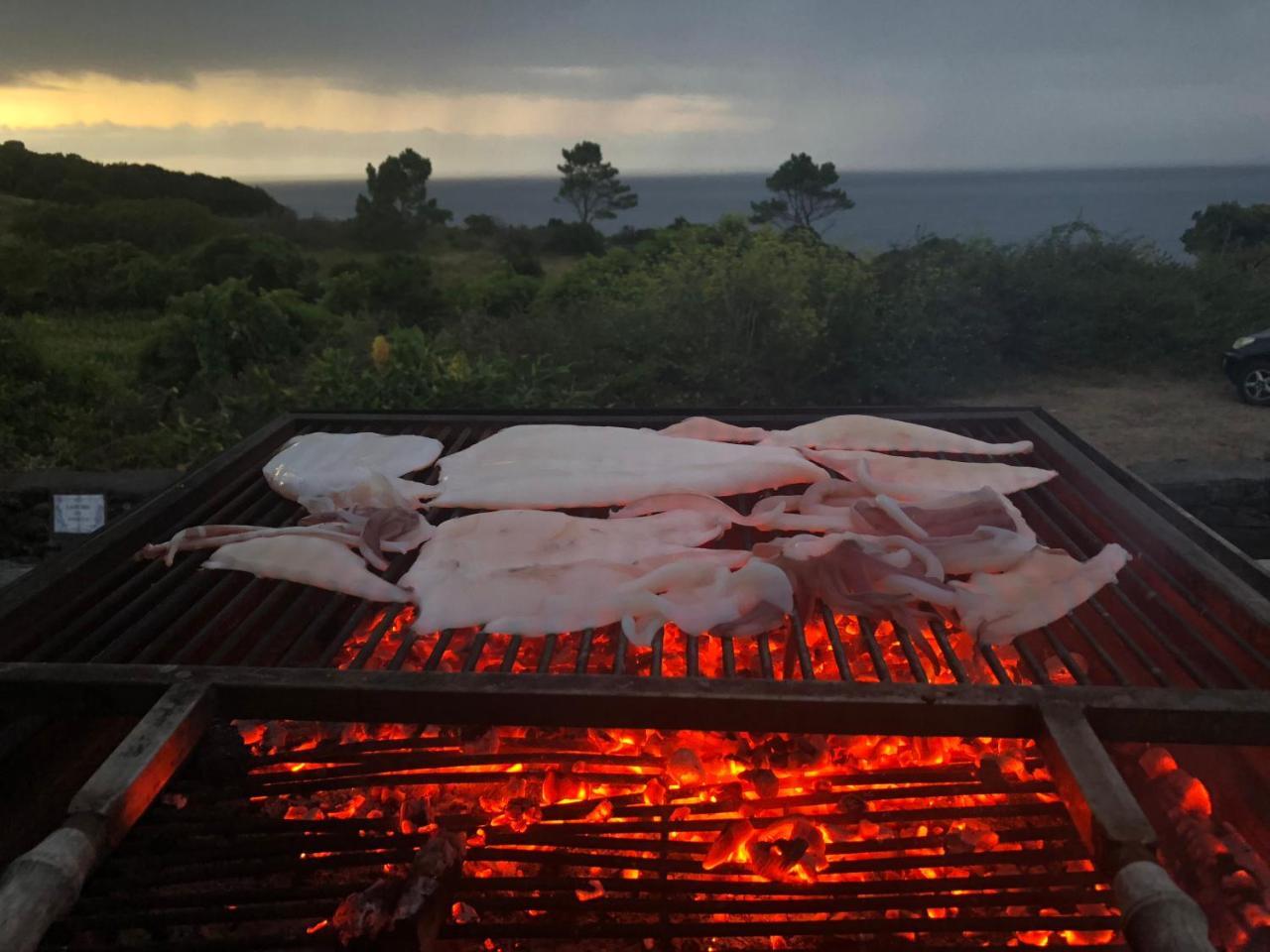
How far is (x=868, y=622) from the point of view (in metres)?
2.95

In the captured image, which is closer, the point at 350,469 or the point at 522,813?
the point at 522,813

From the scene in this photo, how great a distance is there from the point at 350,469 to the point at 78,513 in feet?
10.3

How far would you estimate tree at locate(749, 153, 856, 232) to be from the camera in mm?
26781

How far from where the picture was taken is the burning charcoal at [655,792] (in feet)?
8.78

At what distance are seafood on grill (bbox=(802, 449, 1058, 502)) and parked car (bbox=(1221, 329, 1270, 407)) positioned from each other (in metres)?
8.36

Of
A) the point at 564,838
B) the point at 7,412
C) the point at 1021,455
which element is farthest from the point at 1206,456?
the point at 7,412

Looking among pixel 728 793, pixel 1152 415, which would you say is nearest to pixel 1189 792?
pixel 728 793

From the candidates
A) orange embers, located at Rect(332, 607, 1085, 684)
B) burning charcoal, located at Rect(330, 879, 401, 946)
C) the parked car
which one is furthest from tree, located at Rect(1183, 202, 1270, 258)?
burning charcoal, located at Rect(330, 879, 401, 946)

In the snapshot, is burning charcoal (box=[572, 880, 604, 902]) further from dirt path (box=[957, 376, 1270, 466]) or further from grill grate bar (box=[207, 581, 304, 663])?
dirt path (box=[957, 376, 1270, 466])

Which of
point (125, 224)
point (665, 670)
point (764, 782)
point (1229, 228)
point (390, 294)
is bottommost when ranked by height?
point (764, 782)

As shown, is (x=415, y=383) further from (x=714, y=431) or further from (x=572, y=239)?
(x=572, y=239)

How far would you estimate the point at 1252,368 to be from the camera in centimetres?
1054

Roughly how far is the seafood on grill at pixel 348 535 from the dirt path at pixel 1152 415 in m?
7.01

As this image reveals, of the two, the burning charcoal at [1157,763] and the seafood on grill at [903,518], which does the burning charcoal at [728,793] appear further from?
the burning charcoal at [1157,763]
